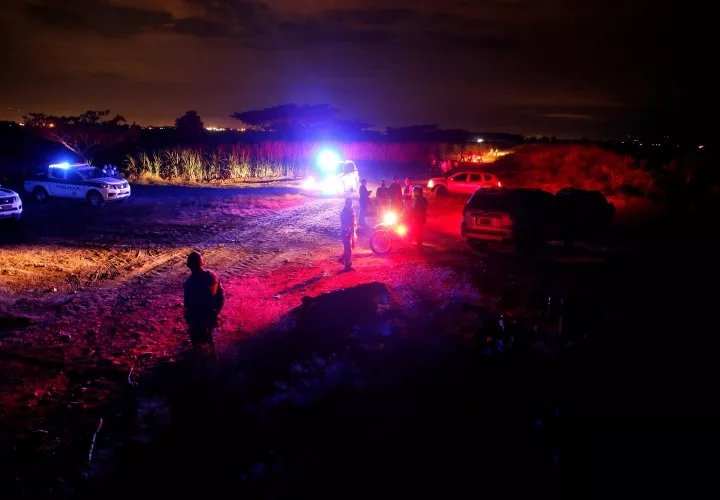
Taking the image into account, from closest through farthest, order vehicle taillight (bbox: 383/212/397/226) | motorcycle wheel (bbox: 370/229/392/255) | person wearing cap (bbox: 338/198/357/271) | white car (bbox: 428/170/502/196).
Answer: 1. person wearing cap (bbox: 338/198/357/271)
2. motorcycle wheel (bbox: 370/229/392/255)
3. vehicle taillight (bbox: 383/212/397/226)
4. white car (bbox: 428/170/502/196)

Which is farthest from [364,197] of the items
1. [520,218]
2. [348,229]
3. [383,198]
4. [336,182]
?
[336,182]

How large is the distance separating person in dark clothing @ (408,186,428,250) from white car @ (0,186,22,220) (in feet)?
42.9

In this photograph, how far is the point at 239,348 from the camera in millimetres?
7059

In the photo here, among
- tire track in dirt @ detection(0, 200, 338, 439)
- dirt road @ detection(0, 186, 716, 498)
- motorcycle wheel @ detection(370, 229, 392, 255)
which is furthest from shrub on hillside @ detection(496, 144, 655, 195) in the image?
tire track in dirt @ detection(0, 200, 338, 439)

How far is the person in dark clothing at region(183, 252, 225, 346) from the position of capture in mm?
6102

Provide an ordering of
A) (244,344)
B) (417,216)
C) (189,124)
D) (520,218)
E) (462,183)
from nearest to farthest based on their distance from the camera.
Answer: (244,344)
(520,218)
(417,216)
(462,183)
(189,124)

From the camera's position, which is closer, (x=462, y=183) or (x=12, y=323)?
(x=12, y=323)

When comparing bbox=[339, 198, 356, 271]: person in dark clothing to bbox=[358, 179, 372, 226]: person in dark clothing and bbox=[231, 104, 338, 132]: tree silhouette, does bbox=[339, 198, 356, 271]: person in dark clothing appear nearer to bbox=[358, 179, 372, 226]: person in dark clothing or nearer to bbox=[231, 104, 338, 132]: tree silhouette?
bbox=[358, 179, 372, 226]: person in dark clothing

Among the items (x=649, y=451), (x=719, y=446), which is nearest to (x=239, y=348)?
(x=649, y=451)

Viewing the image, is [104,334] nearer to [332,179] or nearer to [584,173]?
[332,179]

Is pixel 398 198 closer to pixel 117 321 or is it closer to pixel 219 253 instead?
pixel 219 253

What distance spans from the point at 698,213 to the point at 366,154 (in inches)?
1822

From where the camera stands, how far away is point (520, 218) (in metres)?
12.2

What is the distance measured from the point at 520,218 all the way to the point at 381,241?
372 centimetres
